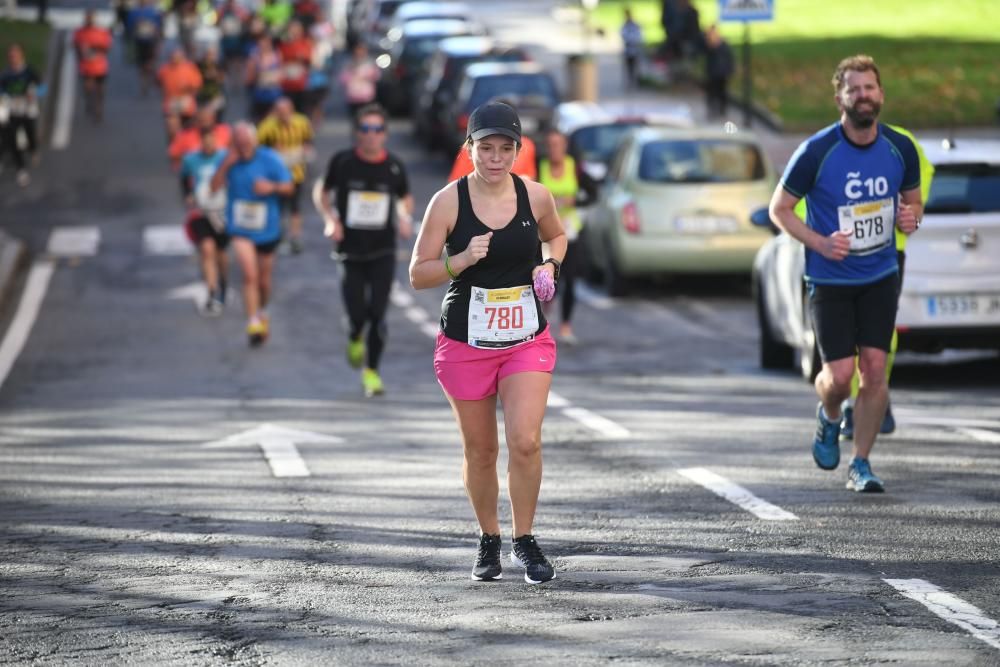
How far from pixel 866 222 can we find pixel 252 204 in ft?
29.2

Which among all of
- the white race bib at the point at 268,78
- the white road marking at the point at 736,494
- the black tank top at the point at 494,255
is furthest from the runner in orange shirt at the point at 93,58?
the black tank top at the point at 494,255

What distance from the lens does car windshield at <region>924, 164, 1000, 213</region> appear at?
47.1 ft

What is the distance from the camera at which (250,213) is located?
59.1 feet

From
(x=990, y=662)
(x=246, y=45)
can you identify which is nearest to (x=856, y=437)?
(x=990, y=662)

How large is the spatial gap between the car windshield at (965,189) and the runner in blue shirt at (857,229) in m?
A: 4.51

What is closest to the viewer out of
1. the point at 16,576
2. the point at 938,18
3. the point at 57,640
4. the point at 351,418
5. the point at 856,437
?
the point at 57,640

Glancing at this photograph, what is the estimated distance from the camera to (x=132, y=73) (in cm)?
5112

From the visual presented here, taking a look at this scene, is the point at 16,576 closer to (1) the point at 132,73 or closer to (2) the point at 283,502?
(2) the point at 283,502

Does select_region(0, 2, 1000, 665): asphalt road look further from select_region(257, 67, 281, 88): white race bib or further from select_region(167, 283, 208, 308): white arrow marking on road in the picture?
select_region(257, 67, 281, 88): white race bib

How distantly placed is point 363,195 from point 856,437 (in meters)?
6.08

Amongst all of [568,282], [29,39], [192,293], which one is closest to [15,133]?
[192,293]

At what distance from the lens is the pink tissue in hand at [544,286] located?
25.0 feet

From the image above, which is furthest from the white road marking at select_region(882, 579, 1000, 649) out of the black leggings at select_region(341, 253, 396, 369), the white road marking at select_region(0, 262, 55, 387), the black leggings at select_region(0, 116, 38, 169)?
the black leggings at select_region(0, 116, 38, 169)

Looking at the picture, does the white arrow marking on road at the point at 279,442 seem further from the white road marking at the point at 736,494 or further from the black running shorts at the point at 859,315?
the black running shorts at the point at 859,315
